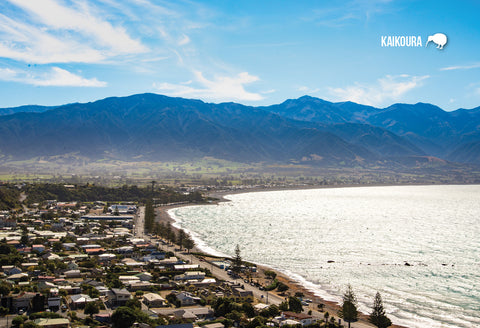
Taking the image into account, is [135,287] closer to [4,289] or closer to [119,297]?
[119,297]

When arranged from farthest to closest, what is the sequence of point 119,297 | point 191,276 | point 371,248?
point 371,248 → point 191,276 → point 119,297

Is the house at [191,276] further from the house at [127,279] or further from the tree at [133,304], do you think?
the tree at [133,304]

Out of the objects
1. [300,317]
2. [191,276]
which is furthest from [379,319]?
[191,276]

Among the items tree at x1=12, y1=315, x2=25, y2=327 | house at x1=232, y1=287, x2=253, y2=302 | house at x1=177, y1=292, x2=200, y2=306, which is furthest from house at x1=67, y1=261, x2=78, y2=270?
house at x1=232, y1=287, x2=253, y2=302

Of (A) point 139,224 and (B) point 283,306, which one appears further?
(A) point 139,224

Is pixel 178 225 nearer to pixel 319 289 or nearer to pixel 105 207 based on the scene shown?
pixel 105 207

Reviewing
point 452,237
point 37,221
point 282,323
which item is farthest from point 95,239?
point 452,237

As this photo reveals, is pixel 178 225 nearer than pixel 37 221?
No
